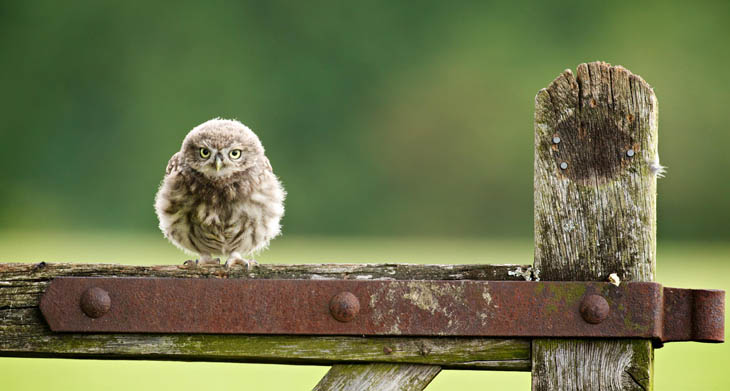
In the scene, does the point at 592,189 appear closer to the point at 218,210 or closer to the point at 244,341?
the point at 244,341

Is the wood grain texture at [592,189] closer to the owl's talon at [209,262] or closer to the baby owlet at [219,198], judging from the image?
the owl's talon at [209,262]

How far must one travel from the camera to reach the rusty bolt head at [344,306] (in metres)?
1.40

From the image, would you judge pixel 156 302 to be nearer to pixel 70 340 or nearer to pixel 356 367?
pixel 70 340

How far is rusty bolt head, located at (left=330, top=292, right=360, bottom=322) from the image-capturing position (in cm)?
140

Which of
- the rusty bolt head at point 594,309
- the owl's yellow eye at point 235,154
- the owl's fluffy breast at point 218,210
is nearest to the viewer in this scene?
the rusty bolt head at point 594,309

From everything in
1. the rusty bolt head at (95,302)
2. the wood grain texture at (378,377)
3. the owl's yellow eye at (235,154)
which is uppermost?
the owl's yellow eye at (235,154)

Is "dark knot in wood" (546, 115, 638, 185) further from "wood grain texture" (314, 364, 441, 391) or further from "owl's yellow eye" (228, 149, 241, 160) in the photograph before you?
"owl's yellow eye" (228, 149, 241, 160)

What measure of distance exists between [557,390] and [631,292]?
21 centimetres

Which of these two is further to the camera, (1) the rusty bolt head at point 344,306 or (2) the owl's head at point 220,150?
(2) the owl's head at point 220,150

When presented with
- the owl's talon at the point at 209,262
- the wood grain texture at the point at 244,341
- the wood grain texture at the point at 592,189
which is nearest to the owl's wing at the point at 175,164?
the owl's talon at the point at 209,262

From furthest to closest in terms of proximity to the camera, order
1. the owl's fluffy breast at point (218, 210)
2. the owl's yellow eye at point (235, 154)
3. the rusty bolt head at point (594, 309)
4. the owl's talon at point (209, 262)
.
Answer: the owl's yellow eye at point (235, 154) → the owl's fluffy breast at point (218, 210) → the owl's talon at point (209, 262) → the rusty bolt head at point (594, 309)

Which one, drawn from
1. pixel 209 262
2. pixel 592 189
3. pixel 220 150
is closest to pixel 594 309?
pixel 592 189

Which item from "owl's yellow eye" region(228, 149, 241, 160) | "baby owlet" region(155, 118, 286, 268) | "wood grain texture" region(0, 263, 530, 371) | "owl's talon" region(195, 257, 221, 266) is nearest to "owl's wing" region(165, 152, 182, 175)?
"baby owlet" region(155, 118, 286, 268)

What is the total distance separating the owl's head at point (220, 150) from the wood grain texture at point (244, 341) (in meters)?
1.28
